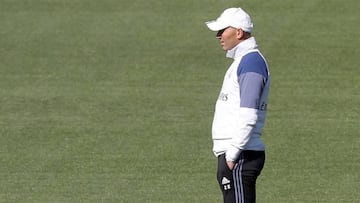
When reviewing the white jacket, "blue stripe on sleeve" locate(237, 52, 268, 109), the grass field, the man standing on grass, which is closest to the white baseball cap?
the man standing on grass

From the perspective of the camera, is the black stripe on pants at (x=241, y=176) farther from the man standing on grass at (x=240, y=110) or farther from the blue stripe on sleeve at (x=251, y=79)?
the blue stripe on sleeve at (x=251, y=79)

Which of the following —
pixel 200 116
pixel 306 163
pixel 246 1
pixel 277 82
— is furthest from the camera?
pixel 246 1

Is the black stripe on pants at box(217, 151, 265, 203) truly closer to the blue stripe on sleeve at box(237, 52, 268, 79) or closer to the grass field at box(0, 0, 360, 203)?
the blue stripe on sleeve at box(237, 52, 268, 79)

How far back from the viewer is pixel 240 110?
759 cm

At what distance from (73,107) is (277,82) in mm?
3180

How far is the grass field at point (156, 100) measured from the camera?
11.3 m

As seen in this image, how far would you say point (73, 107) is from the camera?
14.6 metres

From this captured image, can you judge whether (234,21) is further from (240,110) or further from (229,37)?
A: (240,110)

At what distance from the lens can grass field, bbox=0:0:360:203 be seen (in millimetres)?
11328

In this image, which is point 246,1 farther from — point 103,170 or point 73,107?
point 103,170

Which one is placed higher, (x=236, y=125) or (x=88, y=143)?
(x=236, y=125)

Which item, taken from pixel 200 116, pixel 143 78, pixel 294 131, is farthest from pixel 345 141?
pixel 143 78

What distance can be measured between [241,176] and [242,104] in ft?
1.98

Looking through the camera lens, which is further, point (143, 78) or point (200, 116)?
point (143, 78)
